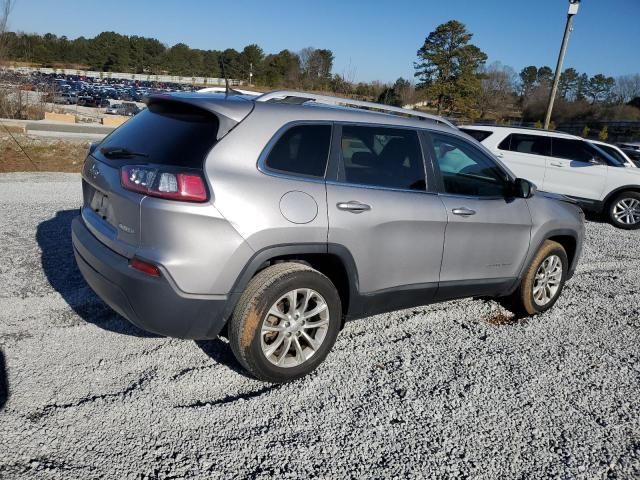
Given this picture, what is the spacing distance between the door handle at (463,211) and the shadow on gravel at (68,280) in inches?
96.9

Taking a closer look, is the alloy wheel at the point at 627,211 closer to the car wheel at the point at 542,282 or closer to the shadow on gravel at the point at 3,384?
the car wheel at the point at 542,282

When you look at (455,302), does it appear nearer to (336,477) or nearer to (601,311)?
(601,311)

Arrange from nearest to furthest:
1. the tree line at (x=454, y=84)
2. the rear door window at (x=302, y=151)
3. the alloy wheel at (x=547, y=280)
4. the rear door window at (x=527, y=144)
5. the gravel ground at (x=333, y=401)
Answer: the gravel ground at (x=333, y=401) → the rear door window at (x=302, y=151) → the alloy wheel at (x=547, y=280) → the rear door window at (x=527, y=144) → the tree line at (x=454, y=84)

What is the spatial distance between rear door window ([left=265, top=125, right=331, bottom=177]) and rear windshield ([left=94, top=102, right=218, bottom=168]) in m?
0.40

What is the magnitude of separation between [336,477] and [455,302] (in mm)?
2880

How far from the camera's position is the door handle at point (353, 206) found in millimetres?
3136

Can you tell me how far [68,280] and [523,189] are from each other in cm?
412

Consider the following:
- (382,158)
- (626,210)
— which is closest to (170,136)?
(382,158)

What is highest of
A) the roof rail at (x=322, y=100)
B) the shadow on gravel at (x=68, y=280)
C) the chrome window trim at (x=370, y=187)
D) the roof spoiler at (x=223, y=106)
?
the roof rail at (x=322, y=100)

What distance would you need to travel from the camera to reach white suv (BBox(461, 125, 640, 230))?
10.0m

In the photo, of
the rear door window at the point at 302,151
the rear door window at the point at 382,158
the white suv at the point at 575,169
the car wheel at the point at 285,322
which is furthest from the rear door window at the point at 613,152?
the car wheel at the point at 285,322

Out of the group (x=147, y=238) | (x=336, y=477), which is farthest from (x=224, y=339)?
(x=336, y=477)

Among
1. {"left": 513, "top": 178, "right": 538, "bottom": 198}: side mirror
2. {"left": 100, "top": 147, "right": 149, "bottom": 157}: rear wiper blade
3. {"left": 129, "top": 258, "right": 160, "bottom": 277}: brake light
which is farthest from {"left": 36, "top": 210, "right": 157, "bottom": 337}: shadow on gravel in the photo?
{"left": 513, "top": 178, "right": 538, "bottom": 198}: side mirror

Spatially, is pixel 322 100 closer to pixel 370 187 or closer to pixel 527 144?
pixel 370 187
